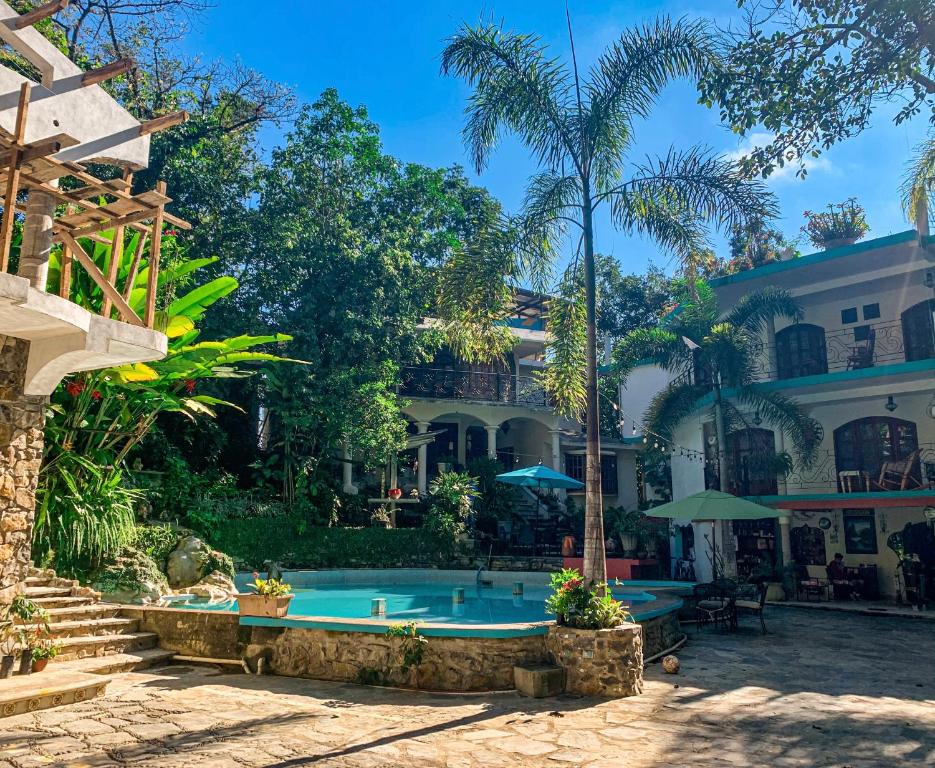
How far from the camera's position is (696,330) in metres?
19.0

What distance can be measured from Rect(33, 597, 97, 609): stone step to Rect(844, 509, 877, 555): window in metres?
17.7

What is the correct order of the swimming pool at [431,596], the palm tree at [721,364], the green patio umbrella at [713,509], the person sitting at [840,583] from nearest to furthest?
the swimming pool at [431,596] → the green patio umbrella at [713,509] → the person sitting at [840,583] → the palm tree at [721,364]

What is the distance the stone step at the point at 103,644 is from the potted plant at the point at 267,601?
4.44ft

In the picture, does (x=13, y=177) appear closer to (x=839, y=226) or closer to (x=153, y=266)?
(x=153, y=266)

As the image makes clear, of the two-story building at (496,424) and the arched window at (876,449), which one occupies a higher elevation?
the two-story building at (496,424)

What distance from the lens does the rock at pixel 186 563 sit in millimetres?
12953

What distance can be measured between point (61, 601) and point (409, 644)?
460cm

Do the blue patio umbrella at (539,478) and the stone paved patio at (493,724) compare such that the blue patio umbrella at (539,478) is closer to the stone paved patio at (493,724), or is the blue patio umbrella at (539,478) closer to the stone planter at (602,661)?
the stone paved patio at (493,724)

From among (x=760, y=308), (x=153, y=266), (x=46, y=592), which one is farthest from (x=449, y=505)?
(x=153, y=266)

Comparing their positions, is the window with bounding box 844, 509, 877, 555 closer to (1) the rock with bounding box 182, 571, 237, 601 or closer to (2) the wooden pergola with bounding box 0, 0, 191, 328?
(1) the rock with bounding box 182, 571, 237, 601

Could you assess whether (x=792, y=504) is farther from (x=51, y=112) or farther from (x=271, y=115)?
(x=271, y=115)

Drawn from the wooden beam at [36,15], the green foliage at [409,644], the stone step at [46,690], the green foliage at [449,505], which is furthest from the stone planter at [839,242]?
the stone step at [46,690]

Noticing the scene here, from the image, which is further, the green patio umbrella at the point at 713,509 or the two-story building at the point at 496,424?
the two-story building at the point at 496,424

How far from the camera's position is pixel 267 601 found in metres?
8.88
